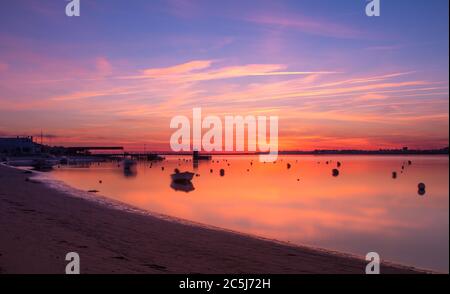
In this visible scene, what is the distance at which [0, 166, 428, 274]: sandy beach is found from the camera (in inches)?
399

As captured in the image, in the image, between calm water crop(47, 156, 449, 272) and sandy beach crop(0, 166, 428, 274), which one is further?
calm water crop(47, 156, 449, 272)

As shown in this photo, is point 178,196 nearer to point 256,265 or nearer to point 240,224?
point 240,224

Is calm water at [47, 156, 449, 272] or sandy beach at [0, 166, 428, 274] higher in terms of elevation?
sandy beach at [0, 166, 428, 274]

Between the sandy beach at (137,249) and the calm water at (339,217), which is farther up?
the sandy beach at (137,249)

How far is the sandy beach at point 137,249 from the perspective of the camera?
10141 millimetres

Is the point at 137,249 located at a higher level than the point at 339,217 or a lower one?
higher

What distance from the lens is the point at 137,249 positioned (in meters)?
13.0

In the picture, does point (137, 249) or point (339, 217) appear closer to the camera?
point (137, 249)

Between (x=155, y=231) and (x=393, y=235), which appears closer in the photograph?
(x=155, y=231)

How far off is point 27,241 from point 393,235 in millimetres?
23238

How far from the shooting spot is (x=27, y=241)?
11.7m
